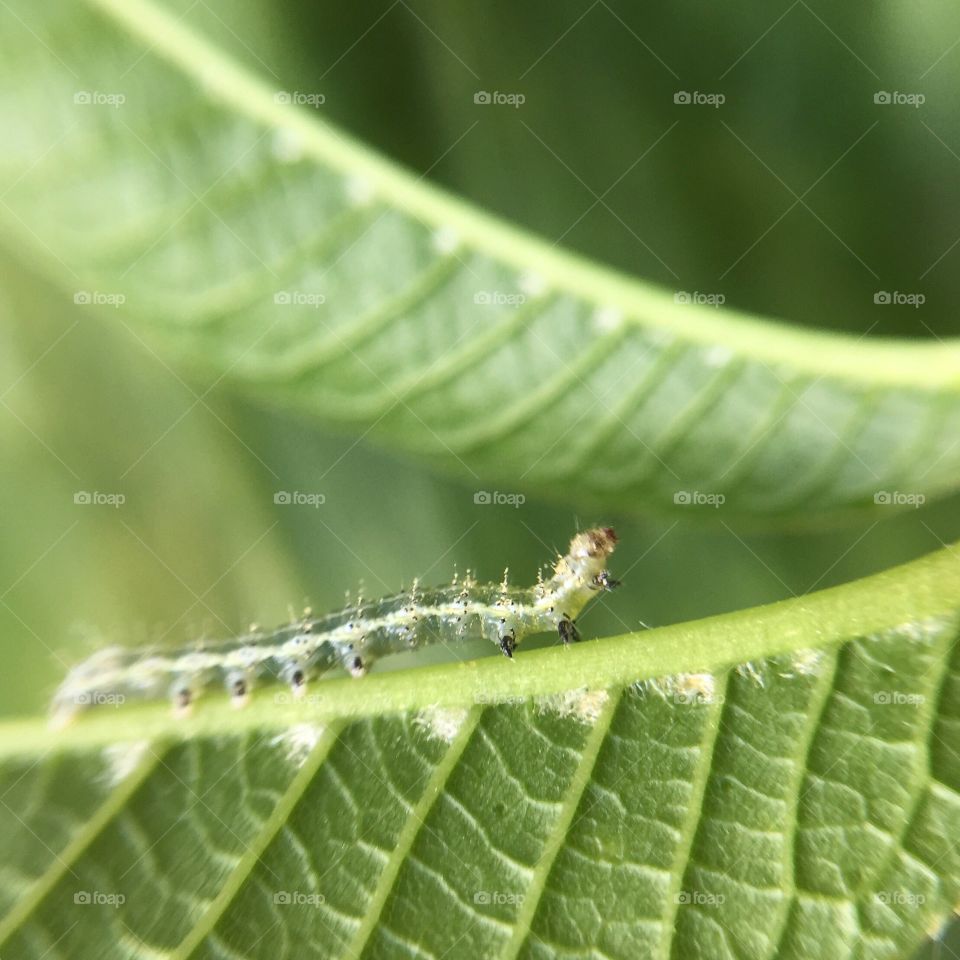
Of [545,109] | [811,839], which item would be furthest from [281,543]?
[811,839]

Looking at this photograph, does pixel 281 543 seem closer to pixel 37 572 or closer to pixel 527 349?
pixel 37 572
